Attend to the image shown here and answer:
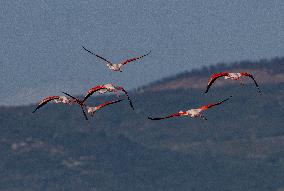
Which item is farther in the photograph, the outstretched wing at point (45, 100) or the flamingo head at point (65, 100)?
the flamingo head at point (65, 100)

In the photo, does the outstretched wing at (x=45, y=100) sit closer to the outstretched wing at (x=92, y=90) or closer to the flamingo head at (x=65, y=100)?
the flamingo head at (x=65, y=100)

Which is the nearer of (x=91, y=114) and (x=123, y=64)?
(x=91, y=114)

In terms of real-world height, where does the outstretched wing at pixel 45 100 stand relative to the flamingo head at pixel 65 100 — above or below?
above

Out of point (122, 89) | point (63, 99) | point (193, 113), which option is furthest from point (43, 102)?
point (193, 113)

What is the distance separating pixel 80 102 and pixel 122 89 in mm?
1630

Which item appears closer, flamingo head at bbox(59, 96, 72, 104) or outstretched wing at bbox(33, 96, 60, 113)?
outstretched wing at bbox(33, 96, 60, 113)

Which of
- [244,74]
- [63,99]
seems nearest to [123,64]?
[63,99]

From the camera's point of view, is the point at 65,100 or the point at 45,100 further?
the point at 65,100

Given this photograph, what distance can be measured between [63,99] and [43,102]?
3.14 ft

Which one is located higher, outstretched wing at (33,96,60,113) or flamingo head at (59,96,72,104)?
outstretched wing at (33,96,60,113)

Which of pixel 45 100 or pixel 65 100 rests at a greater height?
pixel 45 100

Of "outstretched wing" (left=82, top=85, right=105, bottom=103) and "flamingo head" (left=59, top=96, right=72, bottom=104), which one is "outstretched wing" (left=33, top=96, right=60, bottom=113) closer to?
"flamingo head" (left=59, top=96, right=72, bottom=104)

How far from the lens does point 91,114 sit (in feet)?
117

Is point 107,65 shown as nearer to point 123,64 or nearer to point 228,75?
point 123,64
